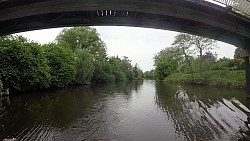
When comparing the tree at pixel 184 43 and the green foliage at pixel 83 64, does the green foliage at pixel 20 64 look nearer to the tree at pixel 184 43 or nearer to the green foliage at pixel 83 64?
the green foliage at pixel 83 64

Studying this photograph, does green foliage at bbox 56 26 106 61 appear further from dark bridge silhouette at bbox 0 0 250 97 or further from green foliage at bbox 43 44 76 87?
dark bridge silhouette at bbox 0 0 250 97

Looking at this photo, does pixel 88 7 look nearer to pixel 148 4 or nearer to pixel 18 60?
pixel 148 4

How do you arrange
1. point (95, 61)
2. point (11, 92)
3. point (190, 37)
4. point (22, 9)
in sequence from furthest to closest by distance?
1. point (95, 61)
2. point (190, 37)
3. point (11, 92)
4. point (22, 9)

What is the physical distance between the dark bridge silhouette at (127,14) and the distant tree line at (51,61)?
11.4 meters

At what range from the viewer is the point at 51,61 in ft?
114

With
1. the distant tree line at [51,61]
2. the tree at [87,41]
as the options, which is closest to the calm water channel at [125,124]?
the distant tree line at [51,61]

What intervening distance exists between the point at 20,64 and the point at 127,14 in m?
15.9

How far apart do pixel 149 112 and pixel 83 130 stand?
566cm

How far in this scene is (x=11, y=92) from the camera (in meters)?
24.5

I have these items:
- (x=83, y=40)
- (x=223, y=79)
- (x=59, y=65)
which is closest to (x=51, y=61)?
(x=59, y=65)

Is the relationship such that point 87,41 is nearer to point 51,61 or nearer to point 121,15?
point 51,61

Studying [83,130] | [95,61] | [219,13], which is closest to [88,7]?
[83,130]

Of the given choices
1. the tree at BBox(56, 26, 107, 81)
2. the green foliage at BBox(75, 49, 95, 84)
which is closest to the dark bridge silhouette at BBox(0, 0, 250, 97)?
the green foliage at BBox(75, 49, 95, 84)

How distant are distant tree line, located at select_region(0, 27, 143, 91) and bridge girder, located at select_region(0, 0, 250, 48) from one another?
11.4 m
